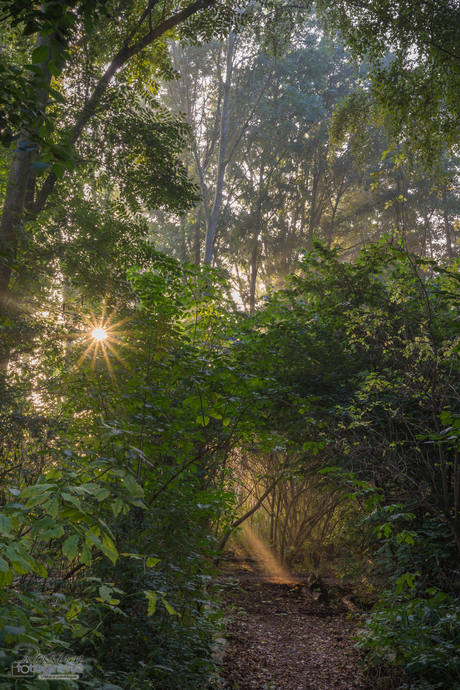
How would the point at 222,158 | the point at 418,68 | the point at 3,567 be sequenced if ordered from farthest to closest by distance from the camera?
the point at 222,158 → the point at 418,68 → the point at 3,567

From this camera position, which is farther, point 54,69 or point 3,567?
point 54,69

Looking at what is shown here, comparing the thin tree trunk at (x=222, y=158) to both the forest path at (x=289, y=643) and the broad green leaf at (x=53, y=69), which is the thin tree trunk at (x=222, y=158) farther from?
the broad green leaf at (x=53, y=69)

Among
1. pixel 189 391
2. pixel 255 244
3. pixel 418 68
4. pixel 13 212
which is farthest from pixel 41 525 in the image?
pixel 255 244

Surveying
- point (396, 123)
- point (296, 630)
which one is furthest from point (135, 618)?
point (396, 123)

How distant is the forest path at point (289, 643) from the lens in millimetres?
4348

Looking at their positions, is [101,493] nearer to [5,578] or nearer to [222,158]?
[5,578]

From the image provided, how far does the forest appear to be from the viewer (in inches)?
69.7

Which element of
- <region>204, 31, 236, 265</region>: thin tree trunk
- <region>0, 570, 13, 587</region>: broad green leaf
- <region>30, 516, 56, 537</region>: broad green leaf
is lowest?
<region>0, 570, 13, 587</region>: broad green leaf

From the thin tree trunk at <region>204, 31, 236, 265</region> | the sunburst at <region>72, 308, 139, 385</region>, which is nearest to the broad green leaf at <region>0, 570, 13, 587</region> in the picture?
the sunburst at <region>72, 308, 139, 385</region>

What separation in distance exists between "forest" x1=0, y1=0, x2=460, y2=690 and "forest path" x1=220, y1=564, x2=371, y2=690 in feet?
0.16

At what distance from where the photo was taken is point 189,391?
4066 mm

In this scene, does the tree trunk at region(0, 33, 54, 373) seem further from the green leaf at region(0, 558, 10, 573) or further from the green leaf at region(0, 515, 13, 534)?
the green leaf at region(0, 558, 10, 573)

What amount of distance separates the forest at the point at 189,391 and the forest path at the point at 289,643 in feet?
0.16

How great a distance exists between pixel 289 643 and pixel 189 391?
13.1 feet
